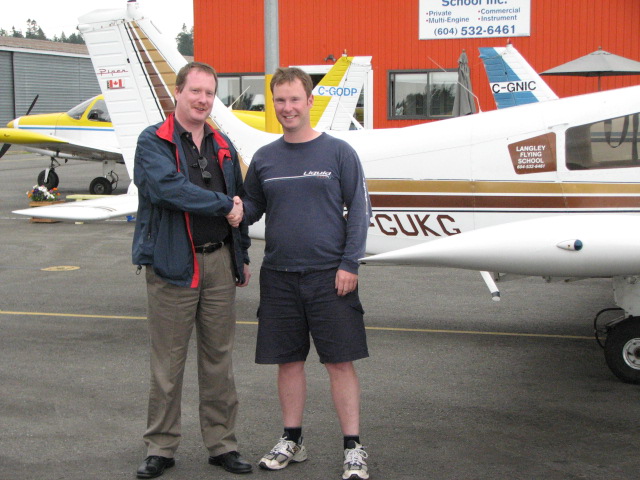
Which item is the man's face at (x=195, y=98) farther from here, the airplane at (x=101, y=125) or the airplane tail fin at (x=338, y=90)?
the airplane tail fin at (x=338, y=90)

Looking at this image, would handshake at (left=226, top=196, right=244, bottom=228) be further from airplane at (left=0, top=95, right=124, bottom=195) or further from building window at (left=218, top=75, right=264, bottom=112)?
building window at (left=218, top=75, right=264, bottom=112)

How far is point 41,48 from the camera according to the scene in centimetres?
4912

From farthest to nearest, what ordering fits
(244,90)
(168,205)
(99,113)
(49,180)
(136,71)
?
(244,90), (99,113), (49,180), (136,71), (168,205)

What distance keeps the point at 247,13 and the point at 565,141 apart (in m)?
18.4

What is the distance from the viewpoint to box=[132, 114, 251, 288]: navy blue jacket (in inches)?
150

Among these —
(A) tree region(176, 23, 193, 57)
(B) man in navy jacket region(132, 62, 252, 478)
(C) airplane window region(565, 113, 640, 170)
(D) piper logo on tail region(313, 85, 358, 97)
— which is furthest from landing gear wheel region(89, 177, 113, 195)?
(A) tree region(176, 23, 193, 57)

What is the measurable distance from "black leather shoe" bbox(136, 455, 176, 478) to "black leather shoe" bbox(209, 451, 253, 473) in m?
0.26

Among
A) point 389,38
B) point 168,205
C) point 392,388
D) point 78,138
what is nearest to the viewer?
point 168,205

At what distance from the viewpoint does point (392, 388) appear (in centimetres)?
541

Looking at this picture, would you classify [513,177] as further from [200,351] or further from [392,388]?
[200,351]

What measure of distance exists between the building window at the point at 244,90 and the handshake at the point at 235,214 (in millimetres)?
19526

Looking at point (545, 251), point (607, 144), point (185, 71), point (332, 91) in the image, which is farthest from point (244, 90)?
point (185, 71)

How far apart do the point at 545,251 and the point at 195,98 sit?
86.1 inches

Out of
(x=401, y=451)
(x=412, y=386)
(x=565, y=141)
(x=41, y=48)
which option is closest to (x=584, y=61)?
(x=565, y=141)
